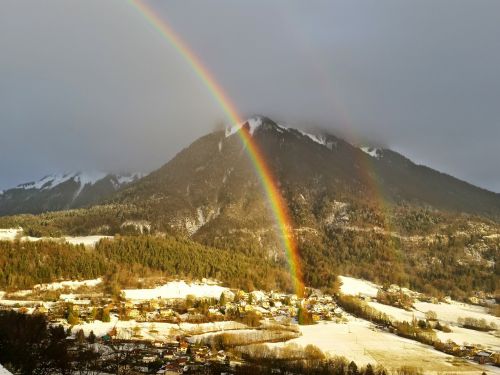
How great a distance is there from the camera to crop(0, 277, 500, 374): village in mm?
69562

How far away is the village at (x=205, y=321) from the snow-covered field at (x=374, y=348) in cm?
121

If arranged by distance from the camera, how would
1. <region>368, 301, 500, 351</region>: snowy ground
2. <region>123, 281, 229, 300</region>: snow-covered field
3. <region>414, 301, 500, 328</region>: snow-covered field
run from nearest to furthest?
<region>368, 301, 500, 351</region>: snowy ground
<region>123, 281, 229, 300</region>: snow-covered field
<region>414, 301, 500, 328</region>: snow-covered field

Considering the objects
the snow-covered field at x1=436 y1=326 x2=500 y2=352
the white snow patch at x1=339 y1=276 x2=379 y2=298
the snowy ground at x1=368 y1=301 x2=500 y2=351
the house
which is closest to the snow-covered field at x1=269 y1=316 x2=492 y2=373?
the house

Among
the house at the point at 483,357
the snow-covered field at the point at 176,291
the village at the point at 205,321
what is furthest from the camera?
the snow-covered field at the point at 176,291

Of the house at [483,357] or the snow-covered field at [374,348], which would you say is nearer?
the snow-covered field at [374,348]

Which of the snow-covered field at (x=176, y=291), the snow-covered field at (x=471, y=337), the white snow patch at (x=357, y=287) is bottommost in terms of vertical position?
the snow-covered field at (x=471, y=337)

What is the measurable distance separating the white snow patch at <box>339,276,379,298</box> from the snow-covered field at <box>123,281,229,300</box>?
49.1 meters

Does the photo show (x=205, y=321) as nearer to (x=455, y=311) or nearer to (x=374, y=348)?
(x=374, y=348)

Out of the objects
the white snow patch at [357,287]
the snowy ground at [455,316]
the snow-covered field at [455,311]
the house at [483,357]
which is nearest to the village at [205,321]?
the house at [483,357]

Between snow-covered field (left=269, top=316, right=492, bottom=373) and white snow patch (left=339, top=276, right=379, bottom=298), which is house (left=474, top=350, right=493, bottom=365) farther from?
white snow patch (left=339, top=276, right=379, bottom=298)

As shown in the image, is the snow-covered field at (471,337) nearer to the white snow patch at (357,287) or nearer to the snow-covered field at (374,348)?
the snow-covered field at (374,348)

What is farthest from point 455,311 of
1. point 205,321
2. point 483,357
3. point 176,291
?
point 176,291

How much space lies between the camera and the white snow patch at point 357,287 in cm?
16438

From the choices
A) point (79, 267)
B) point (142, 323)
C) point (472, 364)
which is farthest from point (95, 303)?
point (472, 364)
